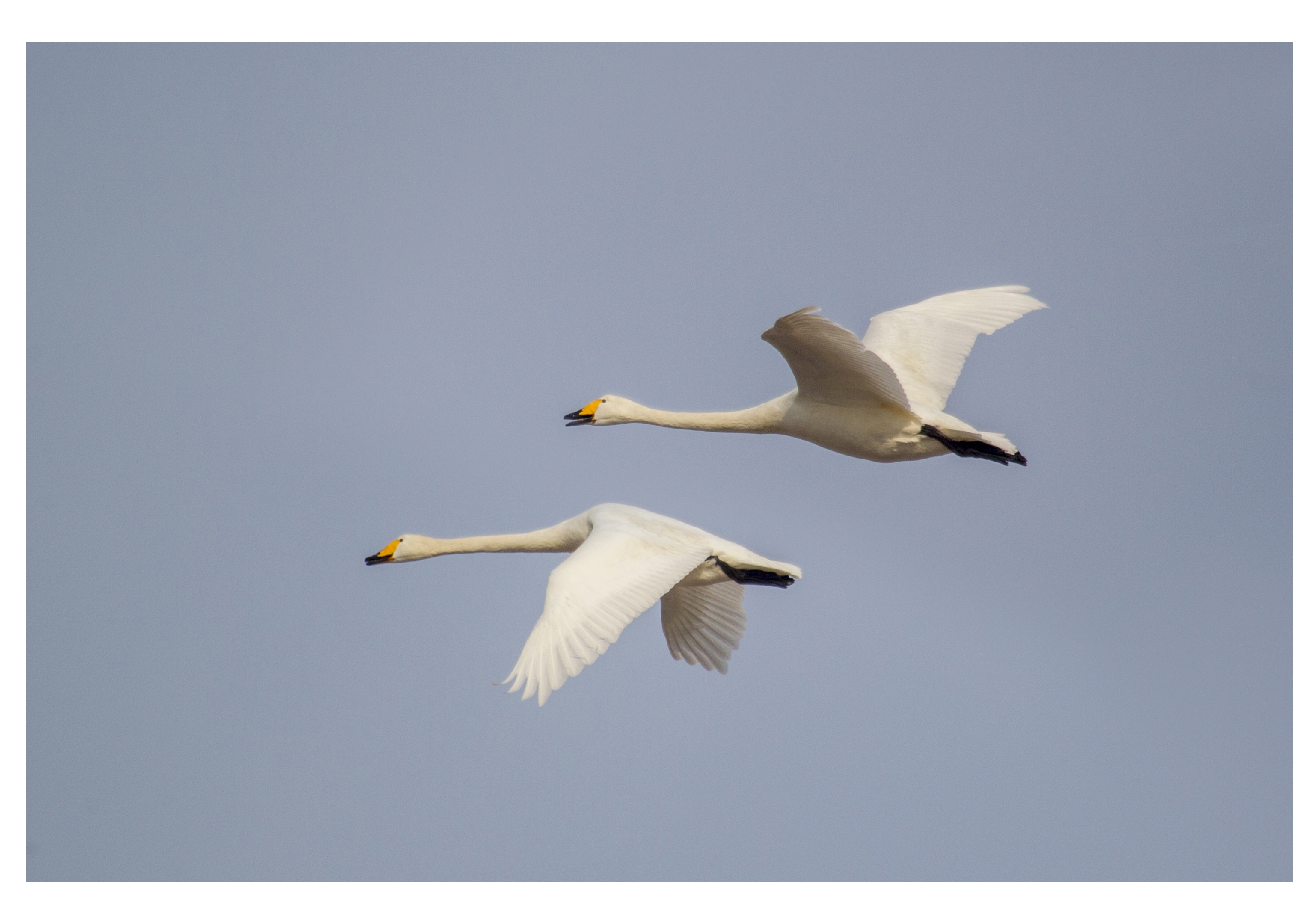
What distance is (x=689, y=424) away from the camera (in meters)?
23.9

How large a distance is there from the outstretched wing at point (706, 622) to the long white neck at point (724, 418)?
7.04 ft

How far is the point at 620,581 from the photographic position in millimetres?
19984

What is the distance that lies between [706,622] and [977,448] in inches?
191

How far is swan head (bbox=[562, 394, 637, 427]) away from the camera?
24297 millimetres

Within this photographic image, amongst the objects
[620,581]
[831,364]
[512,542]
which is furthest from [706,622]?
[831,364]

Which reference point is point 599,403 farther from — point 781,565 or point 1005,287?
point 1005,287

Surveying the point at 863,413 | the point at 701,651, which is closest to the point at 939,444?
the point at 863,413

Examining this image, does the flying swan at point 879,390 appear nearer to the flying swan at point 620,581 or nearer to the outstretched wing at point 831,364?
the outstretched wing at point 831,364

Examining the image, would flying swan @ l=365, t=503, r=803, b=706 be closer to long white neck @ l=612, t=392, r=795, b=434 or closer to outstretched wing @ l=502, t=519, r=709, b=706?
outstretched wing @ l=502, t=519, r=709, b=706

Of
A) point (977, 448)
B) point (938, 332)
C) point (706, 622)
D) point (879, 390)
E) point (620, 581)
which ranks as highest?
point (938, 332)

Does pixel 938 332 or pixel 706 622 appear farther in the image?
pixel 938 332

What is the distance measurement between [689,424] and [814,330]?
4.11 metres

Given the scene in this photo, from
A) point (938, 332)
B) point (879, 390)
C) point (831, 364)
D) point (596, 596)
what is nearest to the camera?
point (596, 596)

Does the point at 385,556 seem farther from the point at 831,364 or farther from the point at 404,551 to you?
the point at 831,364
